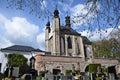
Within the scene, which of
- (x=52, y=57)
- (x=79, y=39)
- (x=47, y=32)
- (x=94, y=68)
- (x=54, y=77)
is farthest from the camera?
(x=47, y=32)

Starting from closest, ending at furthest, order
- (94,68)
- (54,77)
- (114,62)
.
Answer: (54,77) → (94,68) → (114,62)

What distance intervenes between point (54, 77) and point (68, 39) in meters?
32.0

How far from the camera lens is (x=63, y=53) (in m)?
51.5

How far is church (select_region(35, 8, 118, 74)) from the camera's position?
136 ft

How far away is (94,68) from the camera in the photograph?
39.0 metres

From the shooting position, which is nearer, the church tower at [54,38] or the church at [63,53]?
the church at [63,53]

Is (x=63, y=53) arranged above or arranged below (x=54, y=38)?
below

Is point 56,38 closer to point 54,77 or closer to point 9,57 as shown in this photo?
point 9,57

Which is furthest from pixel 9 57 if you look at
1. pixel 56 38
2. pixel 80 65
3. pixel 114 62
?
pixel 114 62

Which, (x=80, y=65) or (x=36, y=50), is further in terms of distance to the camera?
(x=36, y=50)

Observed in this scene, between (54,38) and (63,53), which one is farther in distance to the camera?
(63,53)

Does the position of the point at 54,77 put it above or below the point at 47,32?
below

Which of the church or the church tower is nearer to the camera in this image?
the church

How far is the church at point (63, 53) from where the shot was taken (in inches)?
1633
